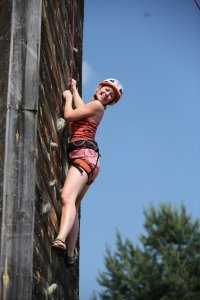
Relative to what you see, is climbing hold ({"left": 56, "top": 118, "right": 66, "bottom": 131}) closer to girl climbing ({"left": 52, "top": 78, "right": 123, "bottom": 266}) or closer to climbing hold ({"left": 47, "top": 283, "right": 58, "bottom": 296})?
girl climbing ({"left": 52, "top": 78, "right": 123, "bottom": 266})

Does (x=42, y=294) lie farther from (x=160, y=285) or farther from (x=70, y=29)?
(x=160, y=285)

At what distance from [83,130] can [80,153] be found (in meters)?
0.25

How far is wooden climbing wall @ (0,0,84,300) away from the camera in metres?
5.55

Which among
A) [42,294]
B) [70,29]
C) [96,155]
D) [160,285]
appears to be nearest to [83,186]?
[96,155]

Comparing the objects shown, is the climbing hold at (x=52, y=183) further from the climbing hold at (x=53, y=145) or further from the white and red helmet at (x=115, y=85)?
the white and red helmet at (x=115, y=85)

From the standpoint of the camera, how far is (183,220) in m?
40.5

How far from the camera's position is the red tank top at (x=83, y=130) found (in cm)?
709

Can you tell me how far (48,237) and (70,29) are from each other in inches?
112

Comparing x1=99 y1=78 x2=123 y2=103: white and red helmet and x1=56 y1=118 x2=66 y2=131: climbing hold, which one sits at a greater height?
x1=99 y1=78 x2=123 y2=103: white and red helmet

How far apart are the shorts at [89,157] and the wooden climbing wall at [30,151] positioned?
0.16 m

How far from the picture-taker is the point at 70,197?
6.69 metres

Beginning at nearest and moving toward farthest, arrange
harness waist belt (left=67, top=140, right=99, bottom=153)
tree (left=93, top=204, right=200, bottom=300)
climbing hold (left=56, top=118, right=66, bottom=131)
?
harness waist belt (left=67, top=140, right=99, bottom=153)
climbing hold (left=56, top=118, right=66, bottom=131)
tree (left=93, top=204, right=200, bottom=300)

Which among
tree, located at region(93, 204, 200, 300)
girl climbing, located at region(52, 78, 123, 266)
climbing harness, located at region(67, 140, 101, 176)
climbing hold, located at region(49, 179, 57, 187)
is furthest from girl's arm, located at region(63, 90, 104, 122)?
tree, located at region(93, 204, 200, 300)

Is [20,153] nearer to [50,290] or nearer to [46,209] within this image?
[46,209]
